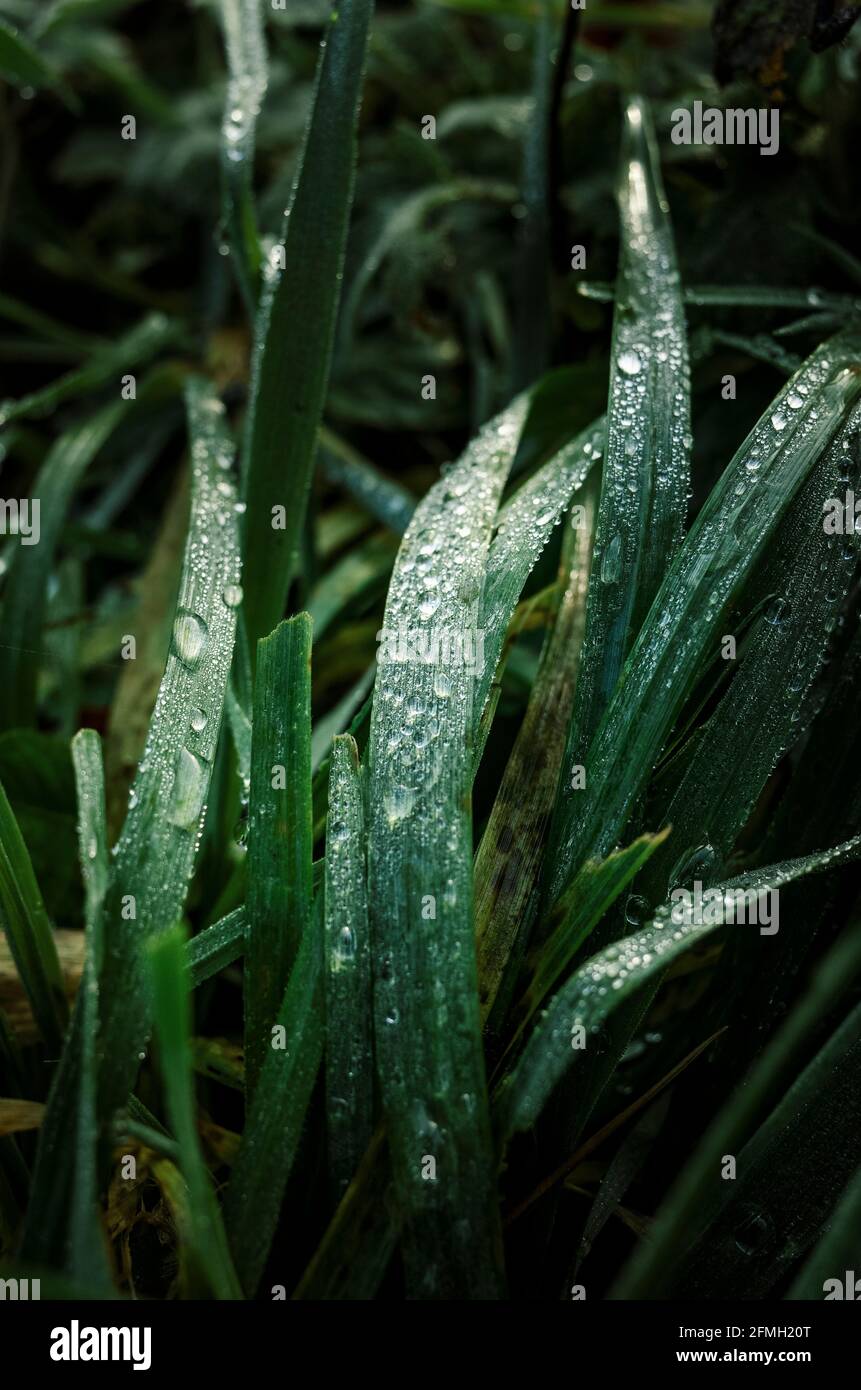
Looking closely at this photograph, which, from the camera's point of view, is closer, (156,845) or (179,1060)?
(179,1060)

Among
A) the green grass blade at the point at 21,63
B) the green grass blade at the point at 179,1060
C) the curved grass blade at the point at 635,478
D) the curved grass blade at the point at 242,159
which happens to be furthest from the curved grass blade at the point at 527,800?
the green grass blade at the point at 21,63

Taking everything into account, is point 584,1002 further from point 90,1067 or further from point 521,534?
point 521,534

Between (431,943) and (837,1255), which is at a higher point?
(431,943)

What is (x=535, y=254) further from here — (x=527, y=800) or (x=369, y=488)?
(x=527, y=800)

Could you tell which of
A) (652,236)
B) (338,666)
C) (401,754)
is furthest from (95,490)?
(401,754)

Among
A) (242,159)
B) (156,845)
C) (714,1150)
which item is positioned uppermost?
(242,159)

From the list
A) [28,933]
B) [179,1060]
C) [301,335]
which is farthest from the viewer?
[301,335]

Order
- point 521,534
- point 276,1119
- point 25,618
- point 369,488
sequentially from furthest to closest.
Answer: point 369,488 < point 25,618 < point 521,534 < point 276,1119

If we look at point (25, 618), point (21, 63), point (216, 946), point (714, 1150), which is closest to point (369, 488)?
point (25, 618)
